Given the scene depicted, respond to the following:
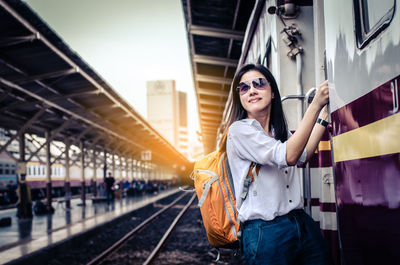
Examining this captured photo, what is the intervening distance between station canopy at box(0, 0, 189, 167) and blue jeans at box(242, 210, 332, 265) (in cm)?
597

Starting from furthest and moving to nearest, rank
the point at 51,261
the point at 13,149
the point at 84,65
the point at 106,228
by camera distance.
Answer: the point at 13,149
the point at 106,228
the point at 84,65
the point at 51,261

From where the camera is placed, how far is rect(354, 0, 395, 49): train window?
131 centimetres

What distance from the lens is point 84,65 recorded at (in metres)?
9.58

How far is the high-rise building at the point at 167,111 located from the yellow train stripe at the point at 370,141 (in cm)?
14342

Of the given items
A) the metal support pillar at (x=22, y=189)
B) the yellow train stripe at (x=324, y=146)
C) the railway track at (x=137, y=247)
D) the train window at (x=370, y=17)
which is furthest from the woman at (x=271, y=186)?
the metal support pillar at (x=22, y=189)

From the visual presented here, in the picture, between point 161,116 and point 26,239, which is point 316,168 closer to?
point 26,239

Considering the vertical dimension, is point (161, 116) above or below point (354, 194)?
above

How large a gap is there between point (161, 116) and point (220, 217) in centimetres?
15121

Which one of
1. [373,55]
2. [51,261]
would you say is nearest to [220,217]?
[373,55]

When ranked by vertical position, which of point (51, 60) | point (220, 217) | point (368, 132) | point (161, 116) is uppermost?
point (161, 116)

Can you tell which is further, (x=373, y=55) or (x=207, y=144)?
(x=207, y=144)

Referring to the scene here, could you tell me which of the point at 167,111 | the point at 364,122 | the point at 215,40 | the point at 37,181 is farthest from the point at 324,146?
the point at 167,111

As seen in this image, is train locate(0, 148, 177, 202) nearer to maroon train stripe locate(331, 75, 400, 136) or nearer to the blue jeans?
the blue jeans

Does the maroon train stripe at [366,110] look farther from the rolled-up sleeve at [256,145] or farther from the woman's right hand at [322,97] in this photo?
the rolled-up sleeve at [256,145]
